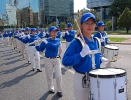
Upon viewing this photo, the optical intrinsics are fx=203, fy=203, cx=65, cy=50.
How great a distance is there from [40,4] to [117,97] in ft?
376

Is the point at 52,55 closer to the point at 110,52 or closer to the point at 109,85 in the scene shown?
the point at 110,52

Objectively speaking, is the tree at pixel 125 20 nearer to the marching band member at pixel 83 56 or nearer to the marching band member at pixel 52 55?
the marching band member at pixel 52 55

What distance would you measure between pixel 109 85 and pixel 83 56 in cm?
54

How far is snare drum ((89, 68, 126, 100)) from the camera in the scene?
2762 millimetres

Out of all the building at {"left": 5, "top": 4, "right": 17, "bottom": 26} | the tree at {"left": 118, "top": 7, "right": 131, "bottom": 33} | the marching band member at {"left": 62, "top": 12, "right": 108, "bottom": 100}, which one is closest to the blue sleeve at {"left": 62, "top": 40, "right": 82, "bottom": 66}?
the marching band member at {"left": 62, "top": 12, "right": 108, "bottom": 100}

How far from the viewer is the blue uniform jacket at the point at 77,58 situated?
2.99m

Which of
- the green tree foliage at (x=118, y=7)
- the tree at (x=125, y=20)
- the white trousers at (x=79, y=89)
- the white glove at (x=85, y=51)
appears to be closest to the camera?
the white glove at (x=85, y=51)

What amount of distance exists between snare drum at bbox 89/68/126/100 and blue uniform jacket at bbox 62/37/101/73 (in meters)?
0.28

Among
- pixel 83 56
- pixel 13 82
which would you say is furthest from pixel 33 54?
pixel 83 56

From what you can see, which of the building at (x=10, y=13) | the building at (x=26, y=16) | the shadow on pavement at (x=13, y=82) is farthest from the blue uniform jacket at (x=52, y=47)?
the building at (x=26, y=16)

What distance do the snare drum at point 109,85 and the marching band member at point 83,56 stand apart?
0.96ft

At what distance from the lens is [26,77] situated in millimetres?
8031

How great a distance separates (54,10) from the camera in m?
117

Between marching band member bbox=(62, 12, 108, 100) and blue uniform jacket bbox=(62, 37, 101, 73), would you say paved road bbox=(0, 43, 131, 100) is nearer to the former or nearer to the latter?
marching band member bbox=(62, 12, 108, 100)
